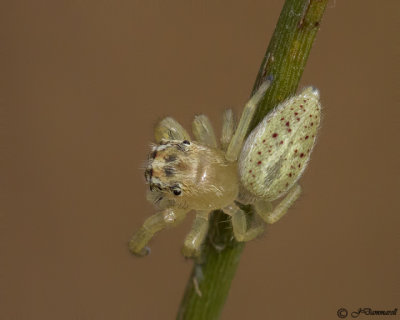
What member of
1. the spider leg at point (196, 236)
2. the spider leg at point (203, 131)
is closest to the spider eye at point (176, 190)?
the spider leg at point (196, 236)

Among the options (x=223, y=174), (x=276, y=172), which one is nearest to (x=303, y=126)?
(x=276, y=172)

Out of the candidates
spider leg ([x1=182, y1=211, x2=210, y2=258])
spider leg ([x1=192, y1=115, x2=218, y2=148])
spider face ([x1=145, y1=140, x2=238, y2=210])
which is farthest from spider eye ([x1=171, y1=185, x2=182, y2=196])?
spider leg ([x1=192, y1=115, x2=218, y2=148])

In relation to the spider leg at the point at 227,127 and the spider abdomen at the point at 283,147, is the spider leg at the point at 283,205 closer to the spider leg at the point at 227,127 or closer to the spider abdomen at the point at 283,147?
the spider abdomen at the point at 283,147

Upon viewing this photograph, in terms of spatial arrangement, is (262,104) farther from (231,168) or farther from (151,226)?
(151,226)

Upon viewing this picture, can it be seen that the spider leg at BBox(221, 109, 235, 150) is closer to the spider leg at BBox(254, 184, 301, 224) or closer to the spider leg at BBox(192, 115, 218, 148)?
the spider leg at BBox(192, 115, 218, 148)

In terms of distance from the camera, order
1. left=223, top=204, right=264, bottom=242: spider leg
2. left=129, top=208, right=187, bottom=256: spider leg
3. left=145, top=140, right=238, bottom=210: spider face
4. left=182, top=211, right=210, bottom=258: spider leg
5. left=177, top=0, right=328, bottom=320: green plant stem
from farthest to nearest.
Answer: left=129, top=208, right=187, bottom=256: spider leg
left=145, top=140, right=238, bottom=210: spider face
left=182, top=211, right=210, bottom=258: spider leg
left=223, top=204, right=264, bottom=242: spider leg
left=177, top=0, right=328, bottom=320: green plant stem

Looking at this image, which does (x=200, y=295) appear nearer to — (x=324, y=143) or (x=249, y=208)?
(x=249, y=208)
